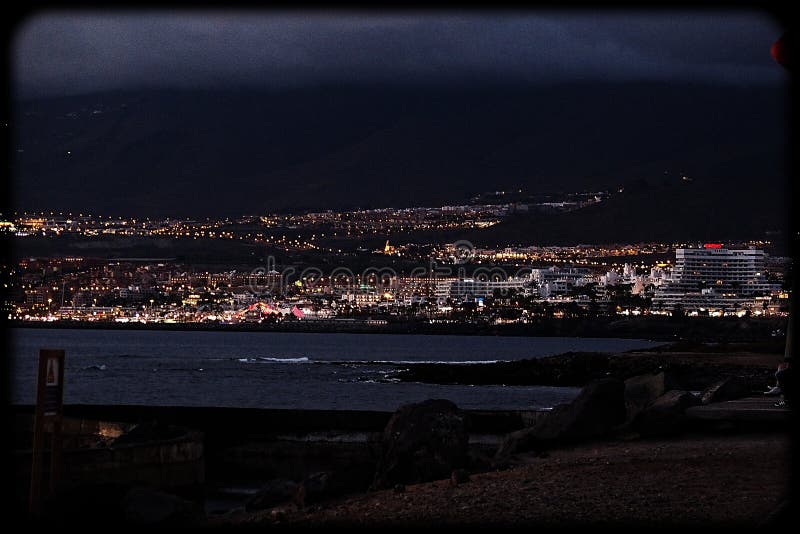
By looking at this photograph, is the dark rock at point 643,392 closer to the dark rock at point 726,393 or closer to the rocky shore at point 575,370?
the dark rock at point 726,393

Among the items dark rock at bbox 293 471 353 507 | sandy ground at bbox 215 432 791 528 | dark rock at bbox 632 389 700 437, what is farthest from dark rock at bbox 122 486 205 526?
dark rock at bbox 632 389 700 437

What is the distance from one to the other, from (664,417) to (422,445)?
257 cm

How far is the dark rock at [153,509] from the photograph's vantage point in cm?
922

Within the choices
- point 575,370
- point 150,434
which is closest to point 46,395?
point 150,434

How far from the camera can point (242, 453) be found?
18.0 metres

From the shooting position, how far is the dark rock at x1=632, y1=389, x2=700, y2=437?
12.7 meters

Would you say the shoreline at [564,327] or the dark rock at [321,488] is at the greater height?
the shoreline at [564,327]

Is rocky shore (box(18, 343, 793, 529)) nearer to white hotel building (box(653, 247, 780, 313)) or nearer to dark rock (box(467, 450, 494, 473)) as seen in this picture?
dark rock (box(467, 450, 494, 473))

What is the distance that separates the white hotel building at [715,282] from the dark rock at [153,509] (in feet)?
453

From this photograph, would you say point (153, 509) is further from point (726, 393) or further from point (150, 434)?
point (726, 393)

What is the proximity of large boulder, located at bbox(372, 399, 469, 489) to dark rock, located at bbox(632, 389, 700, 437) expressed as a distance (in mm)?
1897

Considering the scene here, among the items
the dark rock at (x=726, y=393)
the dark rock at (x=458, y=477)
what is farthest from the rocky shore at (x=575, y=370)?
the dark rock at (x=458, y=477)

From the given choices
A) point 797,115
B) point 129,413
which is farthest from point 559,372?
point 797,115

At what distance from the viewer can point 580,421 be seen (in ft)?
44.0
